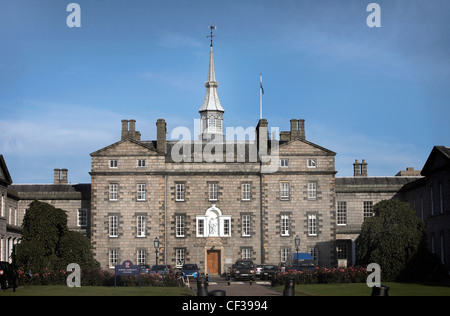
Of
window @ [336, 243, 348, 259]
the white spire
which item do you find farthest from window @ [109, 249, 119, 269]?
the white spire

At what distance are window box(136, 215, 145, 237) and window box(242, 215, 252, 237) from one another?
29.3 feet

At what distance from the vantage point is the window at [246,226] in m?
60.6

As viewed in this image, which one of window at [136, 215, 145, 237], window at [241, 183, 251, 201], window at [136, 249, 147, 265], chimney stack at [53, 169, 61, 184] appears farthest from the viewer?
chimney stack at [53, 169, 61, 184]

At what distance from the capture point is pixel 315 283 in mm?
42781

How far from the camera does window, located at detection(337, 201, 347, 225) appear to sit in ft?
210

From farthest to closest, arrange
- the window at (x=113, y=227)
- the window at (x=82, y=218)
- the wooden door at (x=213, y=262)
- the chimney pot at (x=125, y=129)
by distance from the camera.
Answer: the window at (x=82, y=218) → the chimney pot at (x=125, y=129) → the wooden door at (x=213, y=262) → the window at (x=113, y=227)

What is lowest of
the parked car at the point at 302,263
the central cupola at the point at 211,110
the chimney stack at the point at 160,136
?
the parked car at the point at 302,263

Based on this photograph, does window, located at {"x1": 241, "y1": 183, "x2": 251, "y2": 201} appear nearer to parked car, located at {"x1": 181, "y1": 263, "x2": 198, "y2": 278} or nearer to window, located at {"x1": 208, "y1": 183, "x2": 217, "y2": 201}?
window, located at {"x1": 208, "y1": 183, "x2": 217, "y2": 201}

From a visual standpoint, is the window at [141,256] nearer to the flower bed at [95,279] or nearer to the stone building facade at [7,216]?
the stone building facade at [7,216]

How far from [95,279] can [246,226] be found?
20493mm

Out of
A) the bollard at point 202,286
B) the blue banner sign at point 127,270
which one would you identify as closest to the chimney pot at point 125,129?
the blue banner sign at point 127,270

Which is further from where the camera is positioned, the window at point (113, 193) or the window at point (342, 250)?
the window at point (342, 250)

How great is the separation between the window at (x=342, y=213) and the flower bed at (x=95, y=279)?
25.9 m

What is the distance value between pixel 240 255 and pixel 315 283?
18077mm
